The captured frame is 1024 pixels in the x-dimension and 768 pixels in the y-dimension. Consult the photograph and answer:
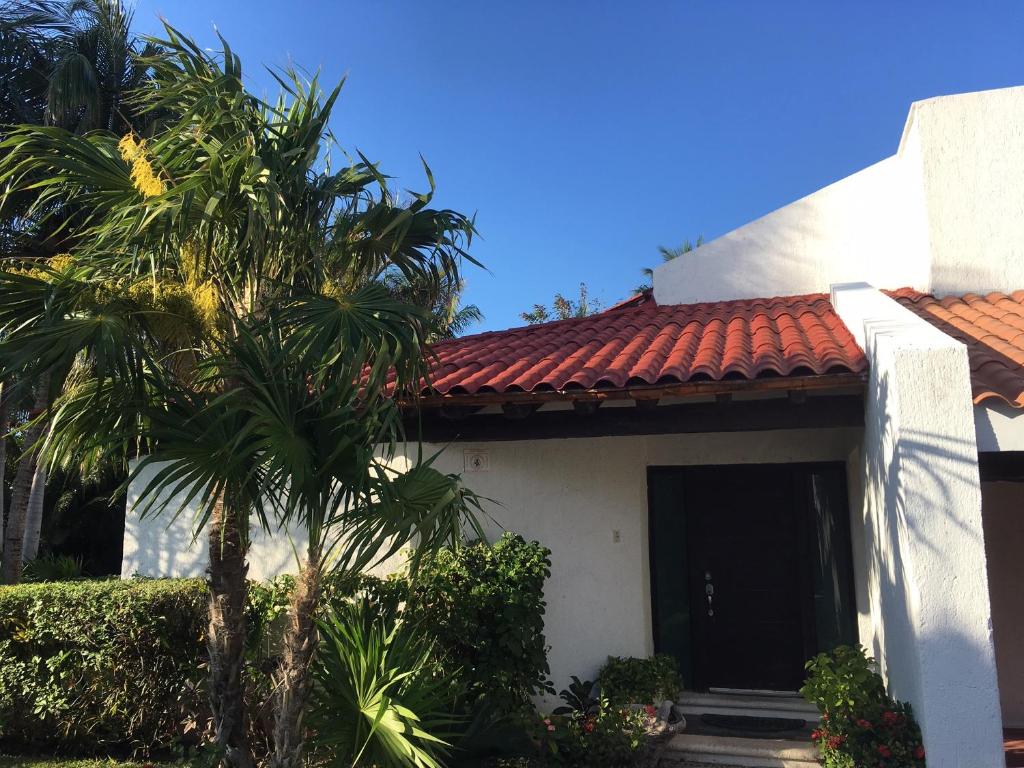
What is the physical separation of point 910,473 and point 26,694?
7429mm

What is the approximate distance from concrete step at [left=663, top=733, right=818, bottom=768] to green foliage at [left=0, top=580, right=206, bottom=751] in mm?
4195

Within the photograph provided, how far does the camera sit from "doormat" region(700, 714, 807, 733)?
22.7 feet

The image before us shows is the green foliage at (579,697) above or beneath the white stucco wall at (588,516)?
beneath

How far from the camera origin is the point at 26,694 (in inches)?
269

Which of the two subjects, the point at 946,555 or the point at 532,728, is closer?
the point at 946,555

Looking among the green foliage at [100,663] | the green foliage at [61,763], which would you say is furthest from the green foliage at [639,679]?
the green foliage at [61,763]

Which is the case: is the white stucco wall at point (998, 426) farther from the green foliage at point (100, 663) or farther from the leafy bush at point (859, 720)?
the green foliage at point (100, 663)

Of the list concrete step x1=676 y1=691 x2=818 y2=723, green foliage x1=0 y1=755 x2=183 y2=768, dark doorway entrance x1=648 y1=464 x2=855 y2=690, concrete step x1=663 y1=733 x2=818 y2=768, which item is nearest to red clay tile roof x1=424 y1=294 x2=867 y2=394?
dark doorway entrance x1=648 y1=464 x2=855 y2=690

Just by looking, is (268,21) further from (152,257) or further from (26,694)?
(26,694)

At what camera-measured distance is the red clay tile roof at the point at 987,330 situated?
17.6 feet

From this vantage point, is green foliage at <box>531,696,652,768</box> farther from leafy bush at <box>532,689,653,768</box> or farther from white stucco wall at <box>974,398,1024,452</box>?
white stucco wall at <box>974,398,1024,452</box>

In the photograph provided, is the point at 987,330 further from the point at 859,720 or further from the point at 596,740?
the point at 596,740

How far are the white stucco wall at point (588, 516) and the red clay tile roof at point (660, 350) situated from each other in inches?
35.5

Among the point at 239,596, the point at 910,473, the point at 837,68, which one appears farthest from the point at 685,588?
the point at 837,68
